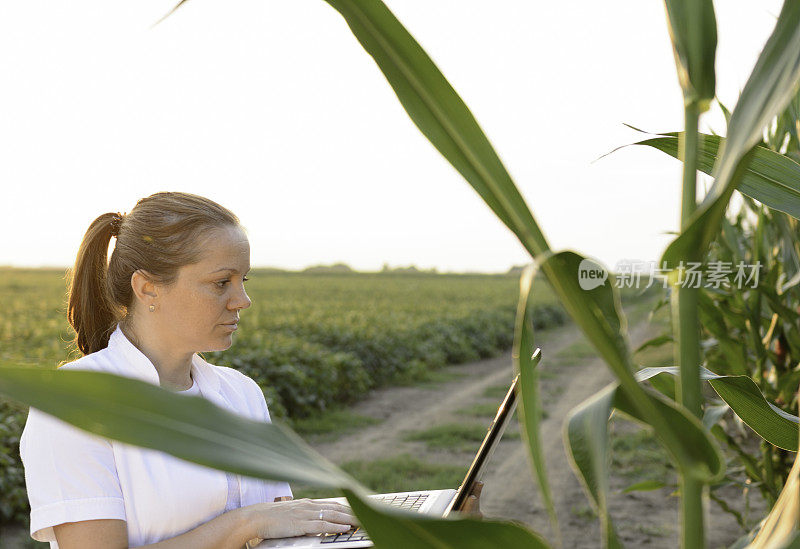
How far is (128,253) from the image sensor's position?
1.68 meters

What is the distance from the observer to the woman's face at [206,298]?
5.27 ft

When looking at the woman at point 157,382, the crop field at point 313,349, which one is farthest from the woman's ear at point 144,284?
the crop field at point 313,349

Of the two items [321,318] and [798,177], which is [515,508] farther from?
[321,318]

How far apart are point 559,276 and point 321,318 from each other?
9.56 m

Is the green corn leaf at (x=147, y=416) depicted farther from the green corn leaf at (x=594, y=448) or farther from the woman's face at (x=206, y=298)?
the woman's face at (x=206, y=298)

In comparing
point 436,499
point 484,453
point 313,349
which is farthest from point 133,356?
point 313,349

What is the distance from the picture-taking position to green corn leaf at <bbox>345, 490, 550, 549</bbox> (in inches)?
14.1

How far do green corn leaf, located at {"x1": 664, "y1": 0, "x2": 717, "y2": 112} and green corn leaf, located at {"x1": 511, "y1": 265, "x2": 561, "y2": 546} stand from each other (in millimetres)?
142

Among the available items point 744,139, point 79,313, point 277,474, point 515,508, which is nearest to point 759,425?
point 744,139

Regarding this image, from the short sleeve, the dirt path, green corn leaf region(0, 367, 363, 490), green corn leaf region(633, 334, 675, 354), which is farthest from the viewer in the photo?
the dirt path

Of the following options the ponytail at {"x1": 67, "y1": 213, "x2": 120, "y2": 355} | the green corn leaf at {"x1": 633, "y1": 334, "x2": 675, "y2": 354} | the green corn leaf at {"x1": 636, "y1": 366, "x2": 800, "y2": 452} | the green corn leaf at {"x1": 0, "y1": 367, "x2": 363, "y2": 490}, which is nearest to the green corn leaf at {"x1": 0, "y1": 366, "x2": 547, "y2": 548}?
the green corn leaf at {"x1": 0, "y1": 367, "x2": 363, "y2": 490}

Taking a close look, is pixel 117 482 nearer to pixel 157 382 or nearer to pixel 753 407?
pixel 157 382

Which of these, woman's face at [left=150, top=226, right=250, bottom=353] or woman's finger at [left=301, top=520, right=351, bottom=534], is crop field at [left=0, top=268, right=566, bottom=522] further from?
woman's finger at [left=301, top=520, right=351, bottom=534]

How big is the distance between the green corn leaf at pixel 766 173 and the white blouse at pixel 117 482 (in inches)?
32.6
